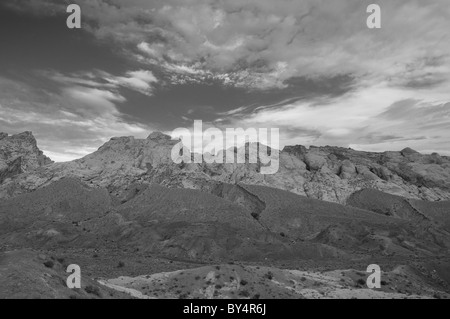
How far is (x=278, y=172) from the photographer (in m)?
165

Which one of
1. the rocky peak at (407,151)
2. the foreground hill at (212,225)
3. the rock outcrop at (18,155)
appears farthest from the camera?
the rocky peak at (407,151)

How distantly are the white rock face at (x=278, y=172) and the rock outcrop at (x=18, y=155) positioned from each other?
7711 mm

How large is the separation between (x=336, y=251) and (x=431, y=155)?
376ft

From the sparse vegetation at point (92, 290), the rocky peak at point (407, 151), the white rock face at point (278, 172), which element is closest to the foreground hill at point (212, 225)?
the white rock face at point (278, 172)

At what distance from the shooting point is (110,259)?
71.2m

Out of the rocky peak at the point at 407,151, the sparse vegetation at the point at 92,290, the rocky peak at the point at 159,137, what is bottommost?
the sparse vegetation at the point at 92,290

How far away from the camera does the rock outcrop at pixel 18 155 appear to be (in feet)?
590

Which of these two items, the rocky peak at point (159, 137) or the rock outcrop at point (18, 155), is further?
the rocky peak at point (159, 137)

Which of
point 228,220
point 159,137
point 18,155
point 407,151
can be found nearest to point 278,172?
point 228,220

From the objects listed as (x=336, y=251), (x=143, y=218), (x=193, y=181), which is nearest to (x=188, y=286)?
(x=336, y=251)

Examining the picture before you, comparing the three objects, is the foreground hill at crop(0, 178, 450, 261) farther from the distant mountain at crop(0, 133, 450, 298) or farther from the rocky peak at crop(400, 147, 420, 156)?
the rocky peak at crop(400, 147, 420, 156)

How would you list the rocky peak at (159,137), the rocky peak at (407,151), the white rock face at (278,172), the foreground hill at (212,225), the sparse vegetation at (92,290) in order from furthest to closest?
the rocky peak at (407,151) < the rocky peak at (159,137) < the white rock face at (278,172) < the foreground hill at (212,225) < the sparse vegetation at (92,290)

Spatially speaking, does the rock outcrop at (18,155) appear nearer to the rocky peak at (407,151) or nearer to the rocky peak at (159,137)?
the rocky peak at (159,137)
